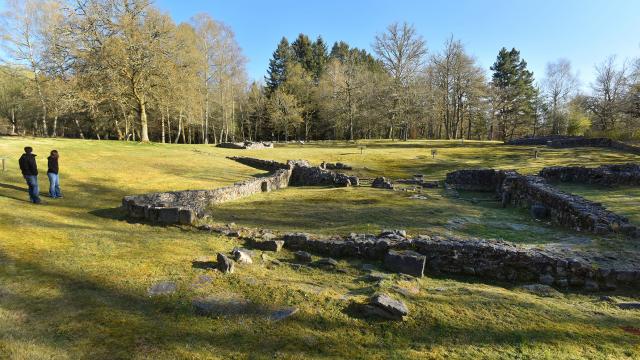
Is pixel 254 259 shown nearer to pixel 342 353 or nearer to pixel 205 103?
pixel 342 353

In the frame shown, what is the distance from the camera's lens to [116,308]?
6.52m

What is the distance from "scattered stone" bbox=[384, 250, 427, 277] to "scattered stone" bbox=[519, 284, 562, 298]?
7.71 ft

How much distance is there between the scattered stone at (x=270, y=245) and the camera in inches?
415

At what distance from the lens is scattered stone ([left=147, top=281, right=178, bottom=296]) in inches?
283

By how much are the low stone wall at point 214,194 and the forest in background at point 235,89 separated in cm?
1307

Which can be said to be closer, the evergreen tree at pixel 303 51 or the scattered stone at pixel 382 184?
the scattered stone at pixel 382 184

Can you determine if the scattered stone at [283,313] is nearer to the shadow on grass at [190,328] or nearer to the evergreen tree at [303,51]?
the shadow on grass at [190,328]

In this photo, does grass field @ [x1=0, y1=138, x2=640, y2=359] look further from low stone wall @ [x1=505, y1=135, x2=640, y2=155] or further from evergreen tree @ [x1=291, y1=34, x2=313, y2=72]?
evergreen tree @ [x1=291, y1=34, x2=313, y2=72]

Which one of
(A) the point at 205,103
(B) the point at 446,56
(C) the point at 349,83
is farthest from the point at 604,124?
(A) the point at 205,103

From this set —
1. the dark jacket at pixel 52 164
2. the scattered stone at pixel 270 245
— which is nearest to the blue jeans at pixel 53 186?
the dark jacket at pixel 52 164

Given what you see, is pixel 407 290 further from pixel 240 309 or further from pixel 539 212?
pixel 539 212

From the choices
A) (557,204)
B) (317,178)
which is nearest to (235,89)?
(317,178)

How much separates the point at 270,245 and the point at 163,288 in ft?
11.9

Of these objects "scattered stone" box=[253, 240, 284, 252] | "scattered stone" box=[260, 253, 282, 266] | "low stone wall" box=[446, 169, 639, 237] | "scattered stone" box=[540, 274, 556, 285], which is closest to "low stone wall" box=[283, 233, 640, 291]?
"scattered stone" box=[540, 274, 556, 285]
